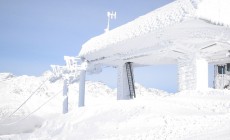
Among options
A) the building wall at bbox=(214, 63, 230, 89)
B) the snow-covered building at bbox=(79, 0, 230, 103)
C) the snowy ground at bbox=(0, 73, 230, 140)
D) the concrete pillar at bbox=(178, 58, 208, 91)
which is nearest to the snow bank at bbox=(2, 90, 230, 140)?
the snowy ground at bbox=(0, 73, 230, 140)

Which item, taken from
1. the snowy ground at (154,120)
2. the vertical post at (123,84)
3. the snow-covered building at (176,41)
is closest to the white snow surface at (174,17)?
the snow-covered building at (176,41)

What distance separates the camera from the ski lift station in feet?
25.0

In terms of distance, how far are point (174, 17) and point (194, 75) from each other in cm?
304

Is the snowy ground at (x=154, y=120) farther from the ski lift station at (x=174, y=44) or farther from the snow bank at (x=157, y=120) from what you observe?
the ski lift station at (x=174, y=44)

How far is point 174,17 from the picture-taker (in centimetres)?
793

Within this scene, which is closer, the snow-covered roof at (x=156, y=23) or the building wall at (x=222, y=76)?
the snow-covered roof at (x=156, y=23)

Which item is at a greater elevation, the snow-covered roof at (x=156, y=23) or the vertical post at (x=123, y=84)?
the snow-covered roof at (x=156, y=23)

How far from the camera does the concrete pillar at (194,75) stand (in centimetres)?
1014

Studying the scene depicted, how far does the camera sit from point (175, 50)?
34.4 feet

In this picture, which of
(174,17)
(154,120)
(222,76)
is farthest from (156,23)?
(222,76)

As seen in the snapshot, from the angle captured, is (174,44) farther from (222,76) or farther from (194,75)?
(222,76)

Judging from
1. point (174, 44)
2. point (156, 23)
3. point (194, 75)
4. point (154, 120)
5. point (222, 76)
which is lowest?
point (154, 120)

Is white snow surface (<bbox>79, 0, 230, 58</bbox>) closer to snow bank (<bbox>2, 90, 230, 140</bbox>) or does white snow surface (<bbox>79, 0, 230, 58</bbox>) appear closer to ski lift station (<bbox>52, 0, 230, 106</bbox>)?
ski lift station (<bbox>52, 0, 230, 106</bbox>)

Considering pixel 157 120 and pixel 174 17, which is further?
pixel 174 17
